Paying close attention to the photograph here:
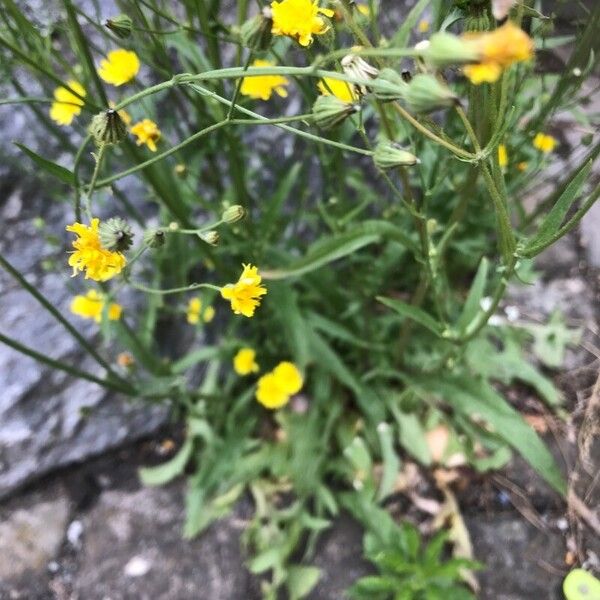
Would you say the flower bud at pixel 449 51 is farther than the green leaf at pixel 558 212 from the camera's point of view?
No

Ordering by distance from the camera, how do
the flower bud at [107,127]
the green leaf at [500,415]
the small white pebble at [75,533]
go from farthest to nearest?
1. the small white pebble at [75,533]
2. the green leaf at [500,415]
3. the flower bud at [107,127]

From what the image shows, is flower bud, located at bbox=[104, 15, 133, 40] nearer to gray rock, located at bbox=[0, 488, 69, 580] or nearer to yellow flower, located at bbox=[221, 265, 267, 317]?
yellow flower, located at bbox=[221, 265, 267, 317]

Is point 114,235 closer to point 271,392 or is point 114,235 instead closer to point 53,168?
point 53,168

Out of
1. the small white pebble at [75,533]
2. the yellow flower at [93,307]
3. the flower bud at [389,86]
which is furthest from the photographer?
the small white pebble at [75,533]

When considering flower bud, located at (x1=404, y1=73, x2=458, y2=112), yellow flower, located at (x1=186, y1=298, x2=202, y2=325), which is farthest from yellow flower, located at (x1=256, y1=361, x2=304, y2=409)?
flower bud, located at (x1=404, y1=73, x2=458, y2=112)

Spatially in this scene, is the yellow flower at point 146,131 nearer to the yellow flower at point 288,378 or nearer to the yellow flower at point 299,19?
the yellow flower at point 299,19

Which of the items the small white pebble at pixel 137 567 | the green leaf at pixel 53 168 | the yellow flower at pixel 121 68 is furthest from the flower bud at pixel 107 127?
the small white pebble at pixel 137 567
